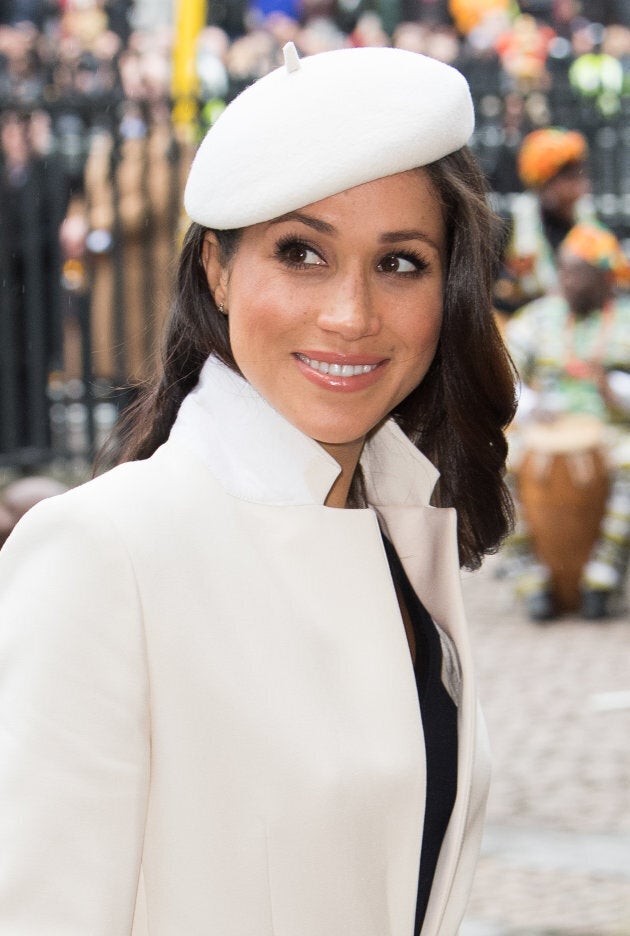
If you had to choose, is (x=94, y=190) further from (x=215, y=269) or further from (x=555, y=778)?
(x=215, y=269)

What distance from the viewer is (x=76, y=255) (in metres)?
9.30

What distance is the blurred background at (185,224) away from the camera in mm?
5062

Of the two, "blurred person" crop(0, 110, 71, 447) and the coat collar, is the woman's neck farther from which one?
"blurred person" crop(0, 110, 71, 447)

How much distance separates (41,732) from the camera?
1.69 meters

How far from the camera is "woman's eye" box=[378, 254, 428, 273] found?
2102mm

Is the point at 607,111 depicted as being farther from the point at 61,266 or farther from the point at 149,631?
the point at 149,631

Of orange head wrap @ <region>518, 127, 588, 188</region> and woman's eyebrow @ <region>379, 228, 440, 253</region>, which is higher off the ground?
woman's eyebrow @ <region>379, 228, 440, 253</region>

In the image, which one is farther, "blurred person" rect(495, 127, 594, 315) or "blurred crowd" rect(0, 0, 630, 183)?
"blurred person" rect(495, 127, 594, 315)

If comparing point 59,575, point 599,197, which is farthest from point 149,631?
point 599,197

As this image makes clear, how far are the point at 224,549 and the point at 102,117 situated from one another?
7587 millimetres

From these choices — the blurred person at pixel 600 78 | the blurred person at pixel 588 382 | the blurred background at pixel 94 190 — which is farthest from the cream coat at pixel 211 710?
the blurred person at pixel 600 78

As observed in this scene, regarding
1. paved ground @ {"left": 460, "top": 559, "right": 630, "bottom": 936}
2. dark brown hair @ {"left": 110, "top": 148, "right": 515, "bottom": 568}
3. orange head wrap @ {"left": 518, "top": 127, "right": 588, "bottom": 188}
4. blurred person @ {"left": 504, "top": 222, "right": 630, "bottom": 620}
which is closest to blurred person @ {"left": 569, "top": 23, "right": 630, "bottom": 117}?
orange head wrap @ {"left": 518, "top": 127, "right": 588, "bottom": 188}

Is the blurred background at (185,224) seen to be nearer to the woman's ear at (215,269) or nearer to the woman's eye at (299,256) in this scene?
the woman's ear at (215,269)

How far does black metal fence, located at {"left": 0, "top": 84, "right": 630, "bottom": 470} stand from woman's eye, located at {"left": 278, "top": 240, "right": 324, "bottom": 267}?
670 cm
